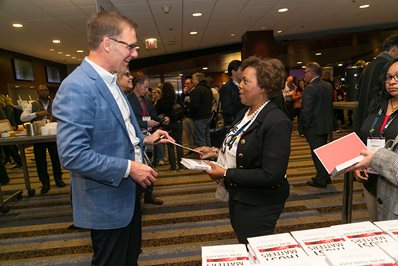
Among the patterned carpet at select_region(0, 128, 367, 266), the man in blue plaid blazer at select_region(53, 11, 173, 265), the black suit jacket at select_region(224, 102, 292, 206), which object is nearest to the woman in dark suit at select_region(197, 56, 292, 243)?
the black suit jacket at select_region(224, 102, 292, 206)

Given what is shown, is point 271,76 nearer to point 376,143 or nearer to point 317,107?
point 376,143

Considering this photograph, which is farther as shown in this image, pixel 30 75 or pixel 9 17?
pixel 30 75

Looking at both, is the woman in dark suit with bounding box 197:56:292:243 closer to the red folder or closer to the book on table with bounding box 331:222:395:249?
the red folder

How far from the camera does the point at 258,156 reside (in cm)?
155

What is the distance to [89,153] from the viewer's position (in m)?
1.22

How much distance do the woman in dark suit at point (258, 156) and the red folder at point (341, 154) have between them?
184 mm

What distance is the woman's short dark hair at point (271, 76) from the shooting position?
165cm

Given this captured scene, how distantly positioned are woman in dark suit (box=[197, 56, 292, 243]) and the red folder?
18 cm

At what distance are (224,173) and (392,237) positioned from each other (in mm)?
818

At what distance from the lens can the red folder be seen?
1.38m

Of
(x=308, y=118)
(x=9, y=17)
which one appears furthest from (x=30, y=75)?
(x=308, y=118)

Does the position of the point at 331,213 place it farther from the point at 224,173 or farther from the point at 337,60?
the point at 337,60

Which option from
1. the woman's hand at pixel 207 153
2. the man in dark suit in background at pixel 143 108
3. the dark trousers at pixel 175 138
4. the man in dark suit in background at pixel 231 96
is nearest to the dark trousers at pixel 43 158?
the man in dark suit in background at pixel 143 108

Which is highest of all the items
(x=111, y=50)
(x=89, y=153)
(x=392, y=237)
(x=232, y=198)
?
(x=111, y=50)
